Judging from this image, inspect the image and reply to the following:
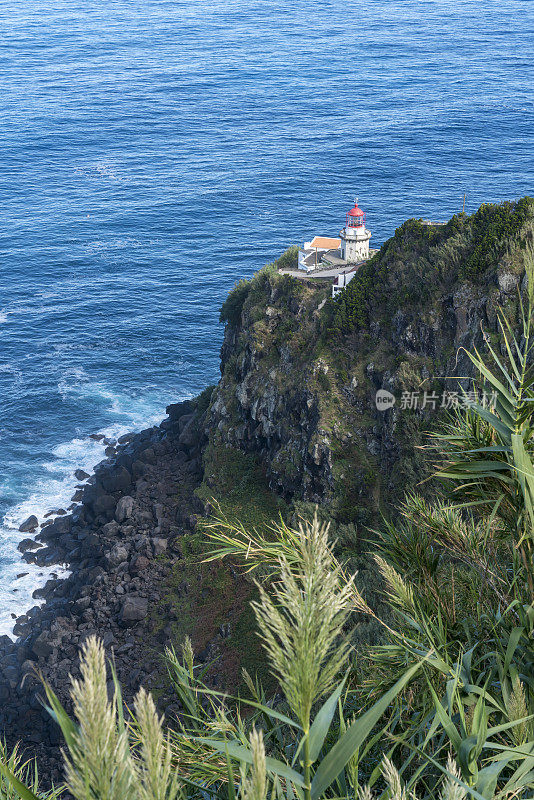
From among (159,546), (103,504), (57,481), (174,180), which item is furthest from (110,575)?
(174,180)

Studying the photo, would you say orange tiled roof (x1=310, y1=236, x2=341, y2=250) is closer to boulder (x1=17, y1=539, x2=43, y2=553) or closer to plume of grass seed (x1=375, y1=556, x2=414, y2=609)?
boulder (x1=17, y1=539, x2=43, y2=553)

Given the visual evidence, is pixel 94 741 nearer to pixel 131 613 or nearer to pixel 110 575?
pixel 131 613

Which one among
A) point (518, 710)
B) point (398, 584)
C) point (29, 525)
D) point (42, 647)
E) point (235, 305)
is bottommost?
point (42, 647)

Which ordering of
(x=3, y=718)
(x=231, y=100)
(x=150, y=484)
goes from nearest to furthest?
1. (x=3, y=718)
2. (x=150, y=484)
3. (x=231, y=100)

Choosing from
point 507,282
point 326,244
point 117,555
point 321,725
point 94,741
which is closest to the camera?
point 94,741

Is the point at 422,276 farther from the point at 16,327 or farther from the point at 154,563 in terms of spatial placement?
the point at 16,327

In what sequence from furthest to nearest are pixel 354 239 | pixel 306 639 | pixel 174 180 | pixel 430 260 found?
1. pixel 174 180
2. pixel 354 239
3. pixel 430 260
4. pixel 306 639

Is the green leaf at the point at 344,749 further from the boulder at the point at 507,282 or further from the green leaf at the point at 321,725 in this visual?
the boulder at the point at 507,282

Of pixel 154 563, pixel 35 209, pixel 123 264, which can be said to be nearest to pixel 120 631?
pixel 154 563
